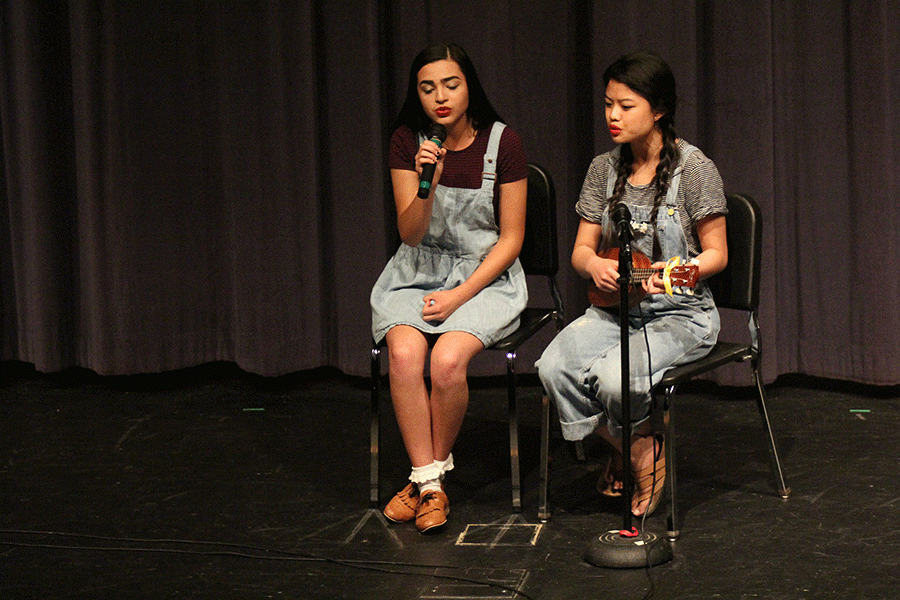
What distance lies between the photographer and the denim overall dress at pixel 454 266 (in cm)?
290

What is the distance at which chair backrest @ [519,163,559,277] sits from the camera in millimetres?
3068

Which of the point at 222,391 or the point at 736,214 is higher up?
the point at 736,214

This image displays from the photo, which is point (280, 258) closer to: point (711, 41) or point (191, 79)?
point (191, 79)

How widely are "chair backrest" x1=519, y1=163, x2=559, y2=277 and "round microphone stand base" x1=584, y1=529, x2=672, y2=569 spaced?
2.87 feet

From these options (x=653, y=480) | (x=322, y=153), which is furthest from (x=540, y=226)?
(x=322, y=153)

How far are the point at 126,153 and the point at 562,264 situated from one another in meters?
→ 1.79

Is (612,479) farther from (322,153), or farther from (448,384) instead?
(322,153)

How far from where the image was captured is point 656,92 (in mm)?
2680

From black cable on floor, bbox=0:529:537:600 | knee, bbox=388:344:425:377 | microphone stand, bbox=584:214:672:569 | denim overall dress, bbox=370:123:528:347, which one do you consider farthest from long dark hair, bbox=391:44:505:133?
black cable on floor, bbox=0:529:537:600

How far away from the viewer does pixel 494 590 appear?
2328mm

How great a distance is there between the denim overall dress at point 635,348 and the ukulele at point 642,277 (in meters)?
0.05

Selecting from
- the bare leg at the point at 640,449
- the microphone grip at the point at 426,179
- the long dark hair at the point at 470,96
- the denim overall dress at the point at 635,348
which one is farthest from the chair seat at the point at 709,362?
the long dark hair at the point at 470,96

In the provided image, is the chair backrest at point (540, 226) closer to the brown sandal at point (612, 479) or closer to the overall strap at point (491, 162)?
the overall strap at point (491, 162)

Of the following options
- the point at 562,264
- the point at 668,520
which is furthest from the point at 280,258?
the point at 668,520
